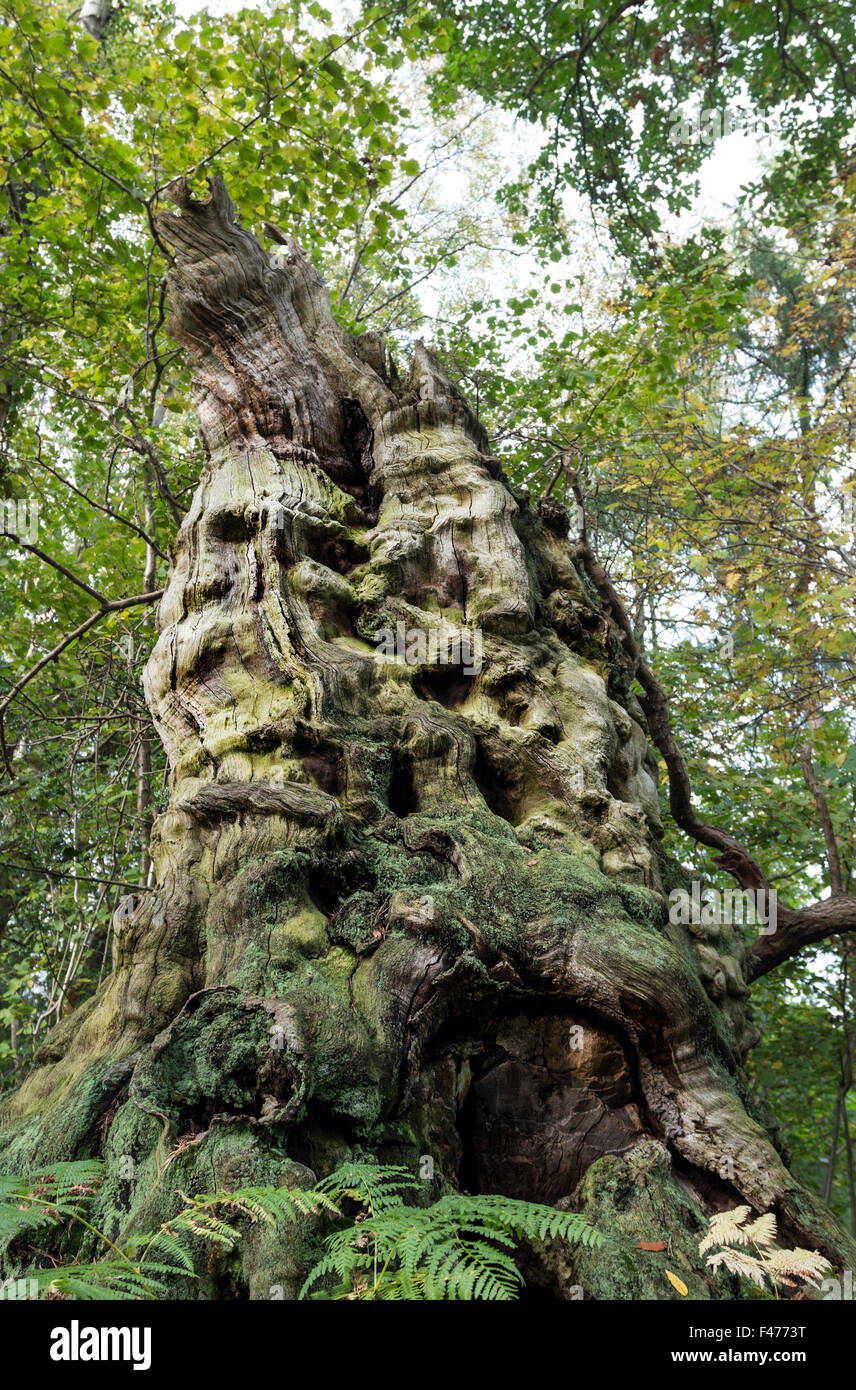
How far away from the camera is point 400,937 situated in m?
2.41

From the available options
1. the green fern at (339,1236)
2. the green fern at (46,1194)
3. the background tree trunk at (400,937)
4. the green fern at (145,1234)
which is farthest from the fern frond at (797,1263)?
the green fern at (46,1194)

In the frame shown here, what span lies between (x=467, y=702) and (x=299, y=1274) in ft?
7.49

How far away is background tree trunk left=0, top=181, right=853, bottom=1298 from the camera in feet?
6.60

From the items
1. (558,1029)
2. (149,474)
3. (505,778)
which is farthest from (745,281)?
(558,1029)

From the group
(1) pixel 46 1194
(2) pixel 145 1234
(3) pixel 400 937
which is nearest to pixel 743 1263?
(3) pixel 400 937

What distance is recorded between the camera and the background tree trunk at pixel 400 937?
2012mm

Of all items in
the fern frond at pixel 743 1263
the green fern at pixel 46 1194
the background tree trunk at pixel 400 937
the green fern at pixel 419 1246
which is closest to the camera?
the green fern at pixel 419 1246

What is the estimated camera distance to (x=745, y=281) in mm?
7586

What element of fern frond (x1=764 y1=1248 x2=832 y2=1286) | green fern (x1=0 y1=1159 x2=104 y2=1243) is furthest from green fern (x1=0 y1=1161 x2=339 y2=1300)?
fern frond (x1=764 y1=1248 x2=832 y2=1286)

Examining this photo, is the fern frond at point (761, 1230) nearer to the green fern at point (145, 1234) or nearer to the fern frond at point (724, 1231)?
the fern frond at point (724, 1231)

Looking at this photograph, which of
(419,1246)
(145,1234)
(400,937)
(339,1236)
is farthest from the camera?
(400,937)

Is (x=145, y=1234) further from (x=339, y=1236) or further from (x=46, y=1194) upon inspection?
(x=339, y=1236)

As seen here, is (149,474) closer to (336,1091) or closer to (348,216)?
(348,216)
